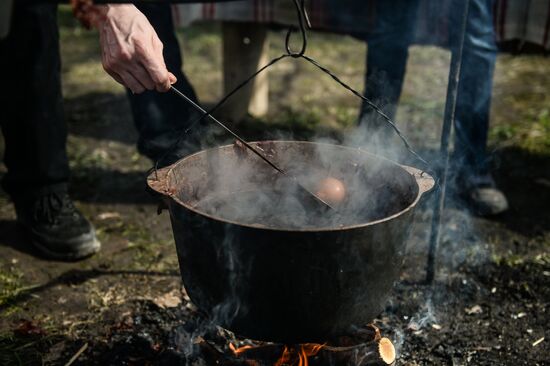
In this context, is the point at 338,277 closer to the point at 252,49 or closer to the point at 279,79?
the point at 252,49

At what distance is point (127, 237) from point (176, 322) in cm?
106

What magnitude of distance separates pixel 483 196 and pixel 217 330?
2194 millimetres

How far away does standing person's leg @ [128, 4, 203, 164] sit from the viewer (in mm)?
4207

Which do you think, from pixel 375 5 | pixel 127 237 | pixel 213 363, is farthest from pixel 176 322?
pixel 375 5

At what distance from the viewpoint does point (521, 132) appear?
536 cm

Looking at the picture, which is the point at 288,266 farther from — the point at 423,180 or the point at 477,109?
the point at 477,109

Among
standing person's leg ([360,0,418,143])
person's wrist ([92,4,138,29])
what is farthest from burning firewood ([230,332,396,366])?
standing person's leg ([360,0,418,143])

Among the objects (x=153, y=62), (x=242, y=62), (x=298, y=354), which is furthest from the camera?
(x=242, y=62)

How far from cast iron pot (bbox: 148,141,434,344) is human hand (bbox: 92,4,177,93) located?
1.12 feet

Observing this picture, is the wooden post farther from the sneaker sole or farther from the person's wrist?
the person's wrist

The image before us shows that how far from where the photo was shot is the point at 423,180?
7.71 ft

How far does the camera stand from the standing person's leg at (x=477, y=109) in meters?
3.89

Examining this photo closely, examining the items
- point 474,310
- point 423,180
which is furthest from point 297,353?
point 474,310

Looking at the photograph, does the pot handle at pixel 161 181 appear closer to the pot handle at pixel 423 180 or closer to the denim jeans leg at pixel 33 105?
the pot handle at pixel 423 180
